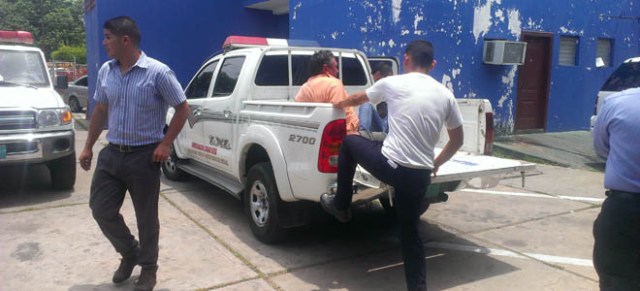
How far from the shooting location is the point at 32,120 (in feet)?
19.5

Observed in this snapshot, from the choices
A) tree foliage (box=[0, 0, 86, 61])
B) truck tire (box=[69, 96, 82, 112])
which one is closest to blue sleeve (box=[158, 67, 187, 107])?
truck tire (box=[69, 96, 82, 112])

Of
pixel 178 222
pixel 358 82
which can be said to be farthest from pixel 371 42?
pixel 178 222

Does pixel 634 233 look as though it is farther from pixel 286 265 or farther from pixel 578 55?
pixel 578 55

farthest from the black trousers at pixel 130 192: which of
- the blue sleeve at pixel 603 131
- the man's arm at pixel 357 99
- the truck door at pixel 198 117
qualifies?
the blue sleeve at pixel 603 131

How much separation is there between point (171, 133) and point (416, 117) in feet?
5.39

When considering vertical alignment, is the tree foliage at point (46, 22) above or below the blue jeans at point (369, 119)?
above

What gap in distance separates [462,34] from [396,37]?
1.45 m

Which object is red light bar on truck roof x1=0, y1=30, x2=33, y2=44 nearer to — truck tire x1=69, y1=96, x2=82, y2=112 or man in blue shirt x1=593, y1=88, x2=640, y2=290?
man in blue shirt x1=593, y1=88, x2=640, y2=290

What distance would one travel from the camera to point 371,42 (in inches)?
393

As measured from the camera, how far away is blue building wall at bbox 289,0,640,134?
9.96 meters

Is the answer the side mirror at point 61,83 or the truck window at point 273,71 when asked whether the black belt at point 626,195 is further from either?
the side mirror at point 61,83

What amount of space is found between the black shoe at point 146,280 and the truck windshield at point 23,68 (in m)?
4.17

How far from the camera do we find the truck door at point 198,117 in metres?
6.11

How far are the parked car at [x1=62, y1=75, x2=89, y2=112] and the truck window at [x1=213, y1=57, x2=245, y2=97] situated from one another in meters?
12.8
